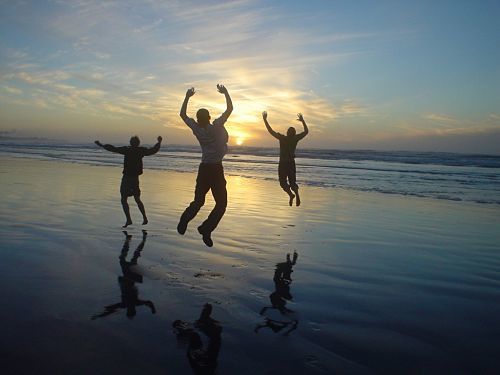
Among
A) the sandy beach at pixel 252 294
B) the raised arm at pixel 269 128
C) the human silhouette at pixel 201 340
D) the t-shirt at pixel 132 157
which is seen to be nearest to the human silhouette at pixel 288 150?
the raised arm at pixel 269 128

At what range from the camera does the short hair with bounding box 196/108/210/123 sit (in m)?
6.86

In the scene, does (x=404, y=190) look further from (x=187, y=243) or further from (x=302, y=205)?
(x=187, y=243)

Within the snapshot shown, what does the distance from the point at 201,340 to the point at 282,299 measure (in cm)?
156

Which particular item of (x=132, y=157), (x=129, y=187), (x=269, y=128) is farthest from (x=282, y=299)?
(x=269, y=128)

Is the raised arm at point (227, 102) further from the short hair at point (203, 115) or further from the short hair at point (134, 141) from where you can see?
the short hair at point (134, 141)

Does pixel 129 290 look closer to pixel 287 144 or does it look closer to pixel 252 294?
pixel 252 294

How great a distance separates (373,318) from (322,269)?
208 cm

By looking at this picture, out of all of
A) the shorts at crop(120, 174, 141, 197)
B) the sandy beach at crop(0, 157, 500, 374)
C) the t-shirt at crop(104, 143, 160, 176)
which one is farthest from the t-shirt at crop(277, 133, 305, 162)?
the shorts at crop(120, 174, 141, 197)

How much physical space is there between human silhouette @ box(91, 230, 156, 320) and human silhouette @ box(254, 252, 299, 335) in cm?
128

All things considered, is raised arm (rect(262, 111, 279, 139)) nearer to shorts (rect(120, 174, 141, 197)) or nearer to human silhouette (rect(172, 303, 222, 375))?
shorts (rect(120, 174, 141, 197))

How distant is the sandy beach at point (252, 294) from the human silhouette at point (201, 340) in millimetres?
66

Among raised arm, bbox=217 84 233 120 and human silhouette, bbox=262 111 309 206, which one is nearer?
raised arm, bbox=217 84 233 120

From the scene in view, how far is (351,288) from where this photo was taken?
5.97 meters

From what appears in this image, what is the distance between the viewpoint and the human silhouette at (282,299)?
456cm
